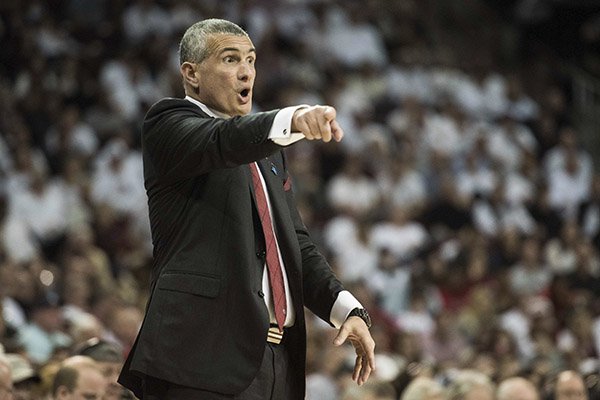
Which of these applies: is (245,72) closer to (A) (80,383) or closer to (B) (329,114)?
(B) (329,114)

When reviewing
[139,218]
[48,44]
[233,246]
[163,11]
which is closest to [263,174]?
[233,246]

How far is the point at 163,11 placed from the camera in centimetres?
1355

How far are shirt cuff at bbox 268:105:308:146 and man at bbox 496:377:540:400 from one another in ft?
12.3

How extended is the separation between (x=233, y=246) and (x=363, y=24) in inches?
460

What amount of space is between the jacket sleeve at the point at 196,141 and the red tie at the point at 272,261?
0.26 meters

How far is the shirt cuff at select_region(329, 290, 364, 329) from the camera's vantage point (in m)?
3.63

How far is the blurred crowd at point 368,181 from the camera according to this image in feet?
29.4

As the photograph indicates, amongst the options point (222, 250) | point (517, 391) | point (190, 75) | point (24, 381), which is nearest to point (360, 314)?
point (222, 250)

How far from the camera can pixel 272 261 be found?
3.49m

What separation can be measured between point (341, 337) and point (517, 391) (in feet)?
10.6

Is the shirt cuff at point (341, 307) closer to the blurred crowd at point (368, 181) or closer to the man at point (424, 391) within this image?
the man at point (424, 391)

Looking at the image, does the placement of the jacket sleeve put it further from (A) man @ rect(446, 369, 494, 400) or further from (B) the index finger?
(A) man @ rect(446, 369, 494, 400)

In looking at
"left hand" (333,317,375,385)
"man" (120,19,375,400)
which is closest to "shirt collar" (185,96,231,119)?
"man" (120,19,375,400)

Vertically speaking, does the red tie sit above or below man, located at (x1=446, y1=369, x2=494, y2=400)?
above
